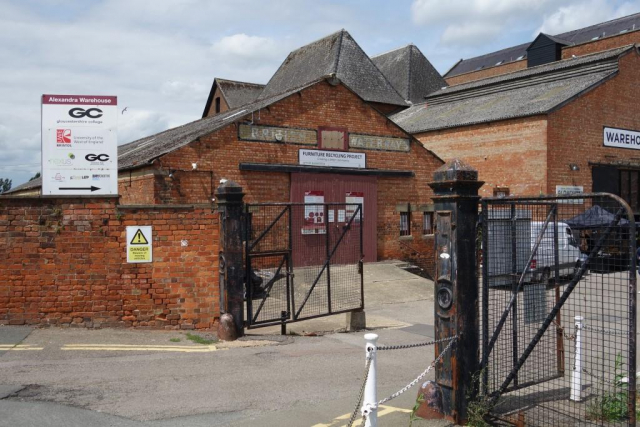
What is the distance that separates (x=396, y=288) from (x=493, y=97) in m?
15.8

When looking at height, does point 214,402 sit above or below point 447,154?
below

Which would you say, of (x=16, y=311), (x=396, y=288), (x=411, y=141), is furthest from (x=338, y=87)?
(x=16, y=311)

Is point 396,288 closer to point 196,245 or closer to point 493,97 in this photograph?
point 196,245

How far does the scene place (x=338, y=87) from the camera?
17.9m

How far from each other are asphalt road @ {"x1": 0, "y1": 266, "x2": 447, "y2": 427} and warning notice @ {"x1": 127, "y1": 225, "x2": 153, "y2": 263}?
1.26m

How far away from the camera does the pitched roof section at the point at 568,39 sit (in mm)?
51188

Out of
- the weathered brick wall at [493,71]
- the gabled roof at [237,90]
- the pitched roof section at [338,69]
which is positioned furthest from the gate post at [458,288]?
the weathered brick wall at [493,71]

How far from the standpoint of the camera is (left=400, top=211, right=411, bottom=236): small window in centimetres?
1923

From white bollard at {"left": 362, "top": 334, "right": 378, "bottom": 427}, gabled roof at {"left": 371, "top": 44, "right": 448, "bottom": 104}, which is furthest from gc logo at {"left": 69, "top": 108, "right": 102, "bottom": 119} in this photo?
gabled roof at {"left": 371, "top": 44, "right": 448, "bottom": 104}

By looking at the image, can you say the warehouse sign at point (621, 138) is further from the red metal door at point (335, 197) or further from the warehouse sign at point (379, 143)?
the red metal door at point (335, 197)

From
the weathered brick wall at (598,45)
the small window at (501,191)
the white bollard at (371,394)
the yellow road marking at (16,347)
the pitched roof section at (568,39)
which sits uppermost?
the pitched roof section at (568,39)

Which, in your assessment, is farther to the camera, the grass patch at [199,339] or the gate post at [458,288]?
the grass patch at [199,339]

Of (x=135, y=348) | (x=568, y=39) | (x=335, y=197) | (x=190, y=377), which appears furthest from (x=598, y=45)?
(x=190, y=377)

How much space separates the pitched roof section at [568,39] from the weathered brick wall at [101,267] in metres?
46.2
